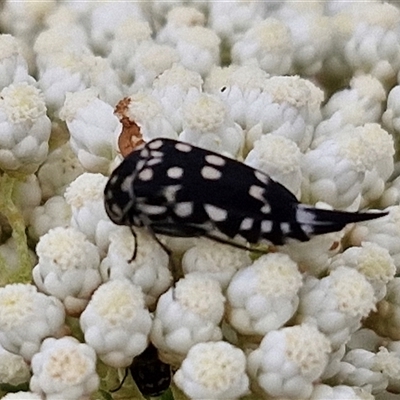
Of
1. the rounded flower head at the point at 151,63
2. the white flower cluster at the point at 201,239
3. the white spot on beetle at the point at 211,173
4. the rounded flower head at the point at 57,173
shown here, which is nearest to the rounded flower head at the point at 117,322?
the white flower cluster at the point at 201,239

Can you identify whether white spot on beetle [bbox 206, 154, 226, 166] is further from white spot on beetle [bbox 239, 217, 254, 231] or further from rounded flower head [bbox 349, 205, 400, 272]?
rounded flower head [bbox 349, 205, 400, 272]

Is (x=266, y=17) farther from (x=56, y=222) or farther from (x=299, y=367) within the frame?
(x=299, y=367)

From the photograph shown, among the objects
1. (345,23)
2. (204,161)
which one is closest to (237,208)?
(204,161)

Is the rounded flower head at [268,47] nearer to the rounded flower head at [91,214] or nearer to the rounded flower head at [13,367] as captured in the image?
the rounded flower head at [91,214]

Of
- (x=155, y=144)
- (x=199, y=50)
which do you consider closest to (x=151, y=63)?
(x=199, y=50)

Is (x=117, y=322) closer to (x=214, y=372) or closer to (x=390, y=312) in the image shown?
(x=214, y=372)

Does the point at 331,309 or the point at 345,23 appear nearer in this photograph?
the point at 331,309
